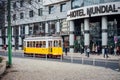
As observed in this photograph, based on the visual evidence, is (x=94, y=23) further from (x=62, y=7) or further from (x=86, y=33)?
(x=62, y=7)

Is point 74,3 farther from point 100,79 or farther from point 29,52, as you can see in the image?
point 100,79

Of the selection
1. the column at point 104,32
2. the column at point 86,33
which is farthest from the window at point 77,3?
the column at point 104,32

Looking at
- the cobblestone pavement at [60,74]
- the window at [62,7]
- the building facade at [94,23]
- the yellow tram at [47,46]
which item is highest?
the window at [62,7]

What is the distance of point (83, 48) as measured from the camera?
189ft

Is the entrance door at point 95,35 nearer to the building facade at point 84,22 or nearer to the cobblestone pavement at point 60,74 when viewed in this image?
the building facade at point 84,22

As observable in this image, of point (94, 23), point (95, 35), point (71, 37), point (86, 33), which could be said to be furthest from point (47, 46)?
point (71, 37)

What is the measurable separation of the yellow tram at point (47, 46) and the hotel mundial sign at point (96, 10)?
10302 mm

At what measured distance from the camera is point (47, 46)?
145ft

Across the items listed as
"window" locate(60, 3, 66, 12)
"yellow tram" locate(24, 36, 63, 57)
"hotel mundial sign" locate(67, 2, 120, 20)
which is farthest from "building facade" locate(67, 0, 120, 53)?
"yellow tram" locate(24, 36, 63, 57)

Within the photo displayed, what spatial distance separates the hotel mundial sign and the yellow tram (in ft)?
33.8

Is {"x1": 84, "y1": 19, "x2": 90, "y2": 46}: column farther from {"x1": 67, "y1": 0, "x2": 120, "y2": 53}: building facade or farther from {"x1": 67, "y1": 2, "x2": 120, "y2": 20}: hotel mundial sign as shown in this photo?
{"x1": 67, "y1": 2, "x2": 120, "y2": 20}: hotel mundial sign

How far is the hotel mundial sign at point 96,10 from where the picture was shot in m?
50.3

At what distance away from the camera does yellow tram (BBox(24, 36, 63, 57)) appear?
43562mm

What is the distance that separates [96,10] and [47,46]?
12.4 metres
